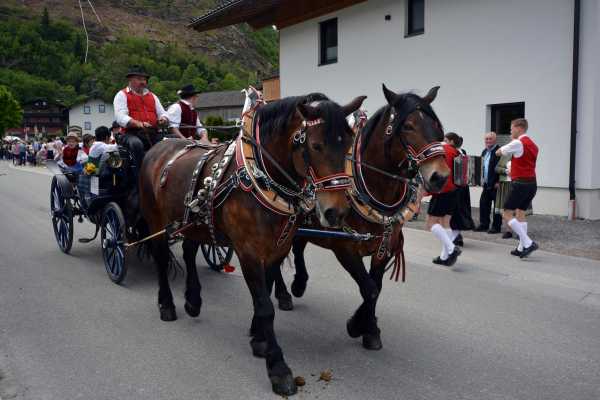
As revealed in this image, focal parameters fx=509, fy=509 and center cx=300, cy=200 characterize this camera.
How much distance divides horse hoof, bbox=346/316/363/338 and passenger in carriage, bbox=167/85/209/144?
131 inches

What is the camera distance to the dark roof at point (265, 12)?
52.1ft

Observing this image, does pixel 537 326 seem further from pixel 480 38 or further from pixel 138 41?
pixel 138 41

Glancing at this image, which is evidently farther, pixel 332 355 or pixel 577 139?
pixel 577 139

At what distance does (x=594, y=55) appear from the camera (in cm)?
1010

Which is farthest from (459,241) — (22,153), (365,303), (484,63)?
(22,153)

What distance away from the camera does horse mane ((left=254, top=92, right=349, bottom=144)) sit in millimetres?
3193

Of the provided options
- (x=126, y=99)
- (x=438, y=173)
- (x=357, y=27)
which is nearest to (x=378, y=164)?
(x=438, y=173)

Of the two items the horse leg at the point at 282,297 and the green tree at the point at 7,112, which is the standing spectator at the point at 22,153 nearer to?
the horse leg at the point at 282,297

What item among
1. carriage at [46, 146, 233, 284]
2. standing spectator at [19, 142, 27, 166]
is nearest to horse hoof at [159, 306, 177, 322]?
carriage at [46, 146, 233, 284]

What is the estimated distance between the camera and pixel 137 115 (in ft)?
20.5

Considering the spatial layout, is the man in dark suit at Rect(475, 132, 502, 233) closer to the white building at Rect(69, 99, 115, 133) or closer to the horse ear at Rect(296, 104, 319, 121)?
the horse ear at Rect(296, 104, 319, 121)

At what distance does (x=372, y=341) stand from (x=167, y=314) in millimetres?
2020

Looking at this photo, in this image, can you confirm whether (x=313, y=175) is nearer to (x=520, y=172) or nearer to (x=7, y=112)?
(x=520, y=172)

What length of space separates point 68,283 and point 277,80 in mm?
16067
